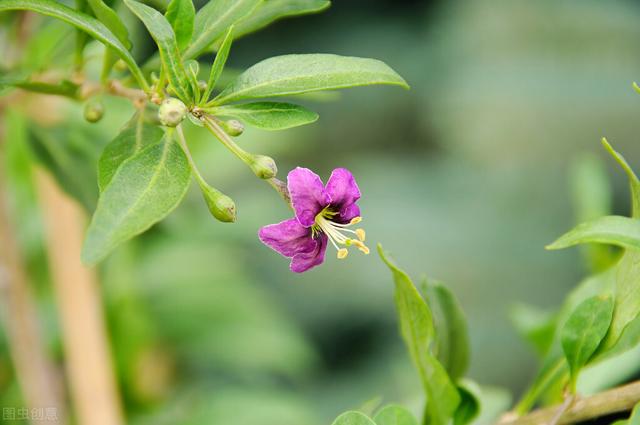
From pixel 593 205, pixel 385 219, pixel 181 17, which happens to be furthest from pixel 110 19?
pixel 385 219

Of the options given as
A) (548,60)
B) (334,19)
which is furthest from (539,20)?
(334,19)

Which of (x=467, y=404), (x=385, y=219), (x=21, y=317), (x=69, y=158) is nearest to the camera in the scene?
(x=467, y=404)

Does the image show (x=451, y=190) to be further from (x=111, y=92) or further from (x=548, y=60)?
(x=111, y=92)

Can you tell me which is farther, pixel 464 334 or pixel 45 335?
pixel 45 335

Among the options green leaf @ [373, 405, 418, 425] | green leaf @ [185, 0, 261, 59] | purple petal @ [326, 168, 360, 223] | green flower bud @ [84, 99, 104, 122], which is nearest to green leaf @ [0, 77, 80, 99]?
green flower bud @ [84, 99, 104, 122]

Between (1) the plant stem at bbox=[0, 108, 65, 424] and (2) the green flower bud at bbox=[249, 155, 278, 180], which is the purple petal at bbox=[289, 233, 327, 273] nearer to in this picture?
(2) the green flower bud at bbox=[249, 155, 278, 180]

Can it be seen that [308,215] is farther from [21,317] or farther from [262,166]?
[21,317]
